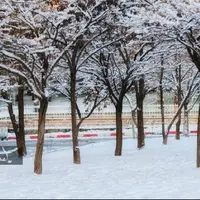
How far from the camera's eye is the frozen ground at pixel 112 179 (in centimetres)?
957

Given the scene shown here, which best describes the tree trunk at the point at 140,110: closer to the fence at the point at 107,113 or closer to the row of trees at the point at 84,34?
the row of trees at the point at 84,34

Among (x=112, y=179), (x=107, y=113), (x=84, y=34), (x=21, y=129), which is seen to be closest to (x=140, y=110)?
(x=21, y=129)

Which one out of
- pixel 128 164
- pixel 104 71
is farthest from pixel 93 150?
pixel 128 164

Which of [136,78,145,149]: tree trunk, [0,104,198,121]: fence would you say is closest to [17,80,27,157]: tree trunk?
[136,78,145,149]: tree trunk

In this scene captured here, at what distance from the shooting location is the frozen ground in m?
9.57

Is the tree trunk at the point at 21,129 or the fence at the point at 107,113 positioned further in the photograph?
the fence at the point at 107,113

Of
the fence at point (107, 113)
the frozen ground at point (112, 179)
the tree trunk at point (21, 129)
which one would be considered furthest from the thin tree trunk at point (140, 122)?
the fence at point (107, 113)

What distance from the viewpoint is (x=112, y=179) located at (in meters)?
12.2

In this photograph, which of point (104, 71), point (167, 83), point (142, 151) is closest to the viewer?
point (104, 71)

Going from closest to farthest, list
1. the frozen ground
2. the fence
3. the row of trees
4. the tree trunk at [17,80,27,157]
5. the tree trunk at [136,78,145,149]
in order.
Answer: the frozen ground, the row of trees, the tree trunk at [17,80,27,157], the tree trunk at [136,78,145,149], the fence

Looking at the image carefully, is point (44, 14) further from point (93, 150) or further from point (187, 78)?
point (187, 78)

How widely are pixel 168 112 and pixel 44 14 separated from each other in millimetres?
25390

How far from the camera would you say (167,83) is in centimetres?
2670

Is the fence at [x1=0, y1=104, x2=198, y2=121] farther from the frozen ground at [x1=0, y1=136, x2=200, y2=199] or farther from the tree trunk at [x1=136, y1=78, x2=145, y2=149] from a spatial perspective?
the frozen ground at [x1=0, y1=136, x2=200, y2=199]
